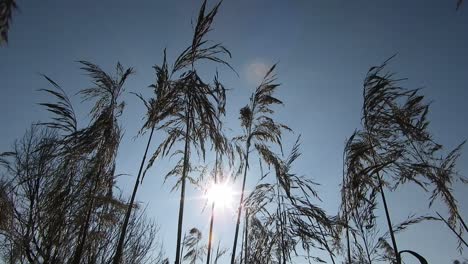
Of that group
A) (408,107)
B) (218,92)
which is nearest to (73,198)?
(218,92)

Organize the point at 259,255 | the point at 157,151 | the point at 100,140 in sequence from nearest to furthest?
the point at 157,151 → the point at 100,140 → the point at 259,255

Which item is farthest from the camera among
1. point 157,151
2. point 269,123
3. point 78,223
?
point 269,123

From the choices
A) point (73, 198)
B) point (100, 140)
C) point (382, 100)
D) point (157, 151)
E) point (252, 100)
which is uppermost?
point (252, 100)

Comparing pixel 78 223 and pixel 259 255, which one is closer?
pixel 78 223

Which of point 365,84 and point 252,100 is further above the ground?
point 252,100

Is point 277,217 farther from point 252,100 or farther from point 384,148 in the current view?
point 252,100

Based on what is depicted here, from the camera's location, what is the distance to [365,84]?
493 centimetres

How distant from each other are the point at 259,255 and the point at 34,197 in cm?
1070

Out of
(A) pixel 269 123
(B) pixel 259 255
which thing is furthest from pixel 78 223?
(A) pixel 269 123

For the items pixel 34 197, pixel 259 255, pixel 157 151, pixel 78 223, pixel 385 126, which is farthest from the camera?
pixel 34 197

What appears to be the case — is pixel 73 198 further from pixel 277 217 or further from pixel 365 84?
pixel 365 84

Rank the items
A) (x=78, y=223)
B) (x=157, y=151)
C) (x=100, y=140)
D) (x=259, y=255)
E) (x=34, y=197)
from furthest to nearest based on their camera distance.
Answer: (x=34, y=197), (x=259, y=255), (x=100, y=140), (x=78, y=223), (x=157, y=151)

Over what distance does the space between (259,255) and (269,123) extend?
2.98m

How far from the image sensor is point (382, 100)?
471cm
